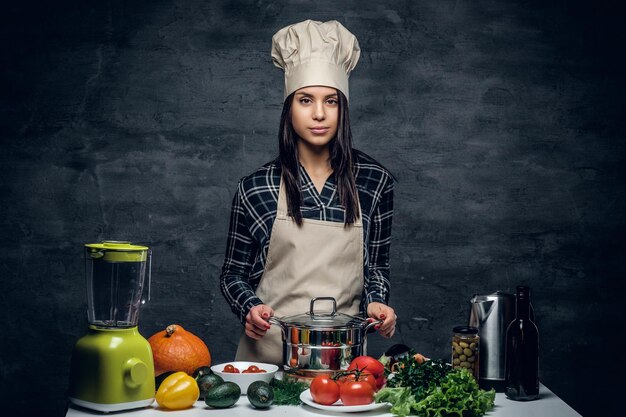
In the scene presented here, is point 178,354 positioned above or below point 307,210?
below

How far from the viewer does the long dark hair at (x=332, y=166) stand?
10.4 ft

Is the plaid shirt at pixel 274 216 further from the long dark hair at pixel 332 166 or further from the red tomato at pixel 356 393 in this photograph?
the red tomato at pixel 356 393

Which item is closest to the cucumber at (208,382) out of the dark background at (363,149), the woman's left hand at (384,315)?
the woman's left hand at (384,315)

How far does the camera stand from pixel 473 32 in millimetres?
4734

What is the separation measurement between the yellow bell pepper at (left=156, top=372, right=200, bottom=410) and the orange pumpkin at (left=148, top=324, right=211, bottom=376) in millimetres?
320

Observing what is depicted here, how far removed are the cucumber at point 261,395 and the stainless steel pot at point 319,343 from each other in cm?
16

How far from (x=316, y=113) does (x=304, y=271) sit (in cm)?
56

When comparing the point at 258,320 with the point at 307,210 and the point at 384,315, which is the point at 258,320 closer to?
the point at 384,315

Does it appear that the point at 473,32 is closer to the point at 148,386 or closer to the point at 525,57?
the point at 525,57

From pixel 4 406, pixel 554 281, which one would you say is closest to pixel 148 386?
pixel 4 406

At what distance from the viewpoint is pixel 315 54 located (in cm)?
310

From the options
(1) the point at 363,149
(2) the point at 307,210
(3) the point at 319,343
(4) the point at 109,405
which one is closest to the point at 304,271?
(2) the point at 307,210

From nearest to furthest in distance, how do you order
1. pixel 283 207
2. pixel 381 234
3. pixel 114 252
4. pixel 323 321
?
pixel 114 252 → pixel 323 321 → pixel 283 207 → pixel 381 234

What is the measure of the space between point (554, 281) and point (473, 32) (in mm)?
1431
